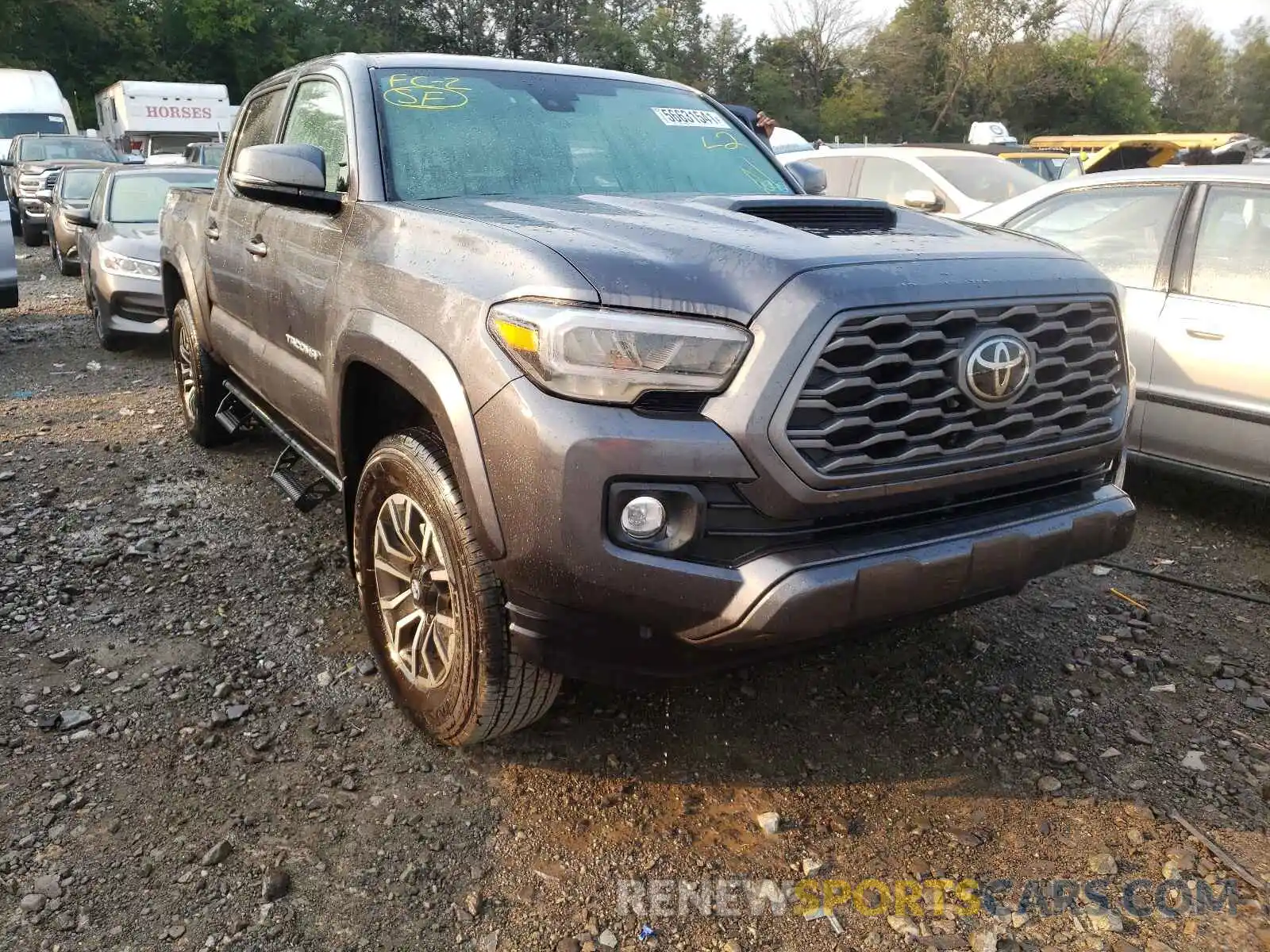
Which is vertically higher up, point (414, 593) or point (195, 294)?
point (195, 294)

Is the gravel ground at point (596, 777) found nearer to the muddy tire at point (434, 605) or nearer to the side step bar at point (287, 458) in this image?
the muddy tire at point (434, 605)

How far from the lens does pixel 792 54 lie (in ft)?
198

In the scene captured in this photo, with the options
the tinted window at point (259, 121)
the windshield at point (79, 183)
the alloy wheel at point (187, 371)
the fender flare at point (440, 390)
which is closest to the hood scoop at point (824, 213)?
the fender flare at point (440, 390)

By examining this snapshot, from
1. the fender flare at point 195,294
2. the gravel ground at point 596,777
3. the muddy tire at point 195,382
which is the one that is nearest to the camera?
the gravel ground at point 596,777

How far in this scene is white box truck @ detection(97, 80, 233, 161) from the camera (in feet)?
A: 90.8

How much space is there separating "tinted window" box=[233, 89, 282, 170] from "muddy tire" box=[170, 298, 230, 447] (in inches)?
37.6

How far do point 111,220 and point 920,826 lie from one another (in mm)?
8860

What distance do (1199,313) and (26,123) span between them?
2637 centimetres

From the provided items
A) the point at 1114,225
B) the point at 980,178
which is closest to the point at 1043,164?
the point at 980,178

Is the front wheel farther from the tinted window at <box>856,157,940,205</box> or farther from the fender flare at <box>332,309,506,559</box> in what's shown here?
the fender flare at <box>332,309,506,559</box>

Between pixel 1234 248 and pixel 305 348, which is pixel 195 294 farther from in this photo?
pixel 1234 248

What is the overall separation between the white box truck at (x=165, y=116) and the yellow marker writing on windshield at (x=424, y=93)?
2741 centimetres

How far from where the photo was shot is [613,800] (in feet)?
8.53

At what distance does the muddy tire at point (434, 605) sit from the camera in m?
2.37
